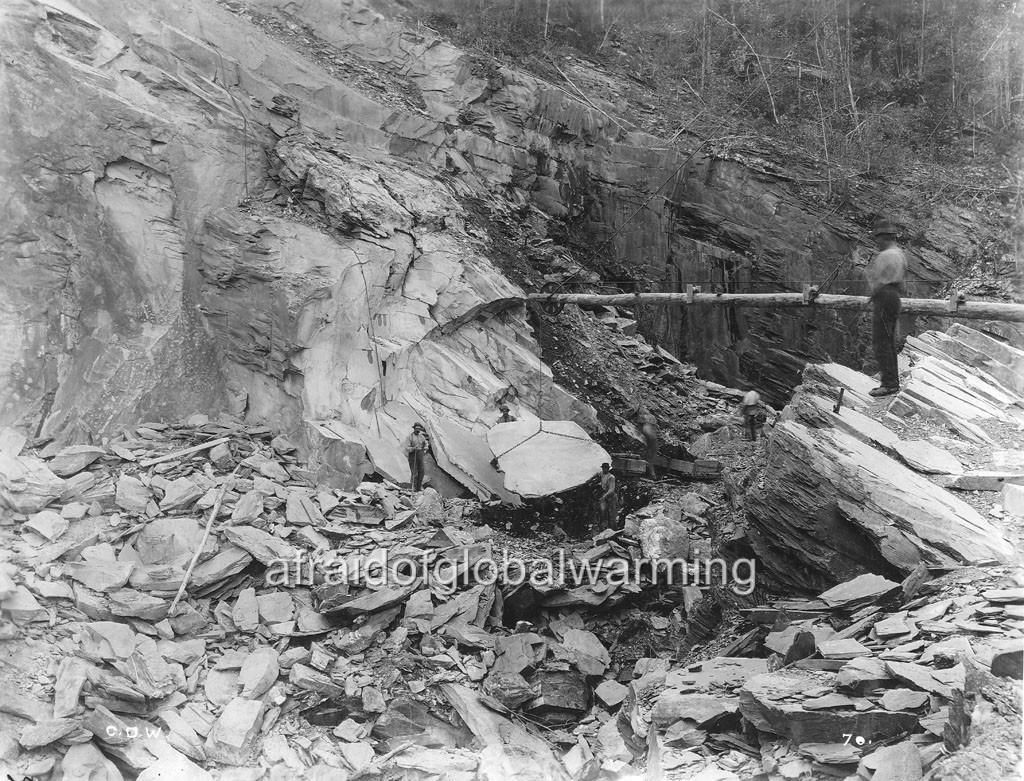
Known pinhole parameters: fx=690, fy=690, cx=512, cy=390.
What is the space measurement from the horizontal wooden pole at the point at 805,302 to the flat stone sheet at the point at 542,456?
2400 millimetres

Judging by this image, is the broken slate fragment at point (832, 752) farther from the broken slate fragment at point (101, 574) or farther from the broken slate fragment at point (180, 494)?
the broken slate fragment at point (180, 494)

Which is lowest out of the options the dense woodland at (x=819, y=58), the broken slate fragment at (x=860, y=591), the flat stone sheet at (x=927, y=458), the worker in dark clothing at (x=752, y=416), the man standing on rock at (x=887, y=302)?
the worker in dark clothing at (x=752, y=416)

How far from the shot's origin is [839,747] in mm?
3531

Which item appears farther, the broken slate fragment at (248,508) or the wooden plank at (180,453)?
the wooden plank at (180,453)

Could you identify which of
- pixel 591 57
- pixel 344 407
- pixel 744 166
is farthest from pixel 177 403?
pixel 744 166

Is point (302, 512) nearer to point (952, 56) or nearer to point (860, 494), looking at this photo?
point (860, 494)

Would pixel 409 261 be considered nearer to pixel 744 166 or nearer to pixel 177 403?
pixel 177 403

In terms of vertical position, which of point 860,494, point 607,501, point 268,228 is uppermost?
point 268,228

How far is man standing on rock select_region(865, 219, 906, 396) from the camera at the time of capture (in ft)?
22.4

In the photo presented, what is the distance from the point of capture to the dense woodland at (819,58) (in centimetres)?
830

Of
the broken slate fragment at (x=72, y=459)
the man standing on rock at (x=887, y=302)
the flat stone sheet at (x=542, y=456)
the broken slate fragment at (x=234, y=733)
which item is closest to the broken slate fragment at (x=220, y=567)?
the broken slate fragment at (x=234, y=733)

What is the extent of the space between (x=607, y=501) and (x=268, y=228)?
201 inches

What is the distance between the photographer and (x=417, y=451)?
759 centimetres

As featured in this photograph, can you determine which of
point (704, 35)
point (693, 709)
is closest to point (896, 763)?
point (693, 709)
